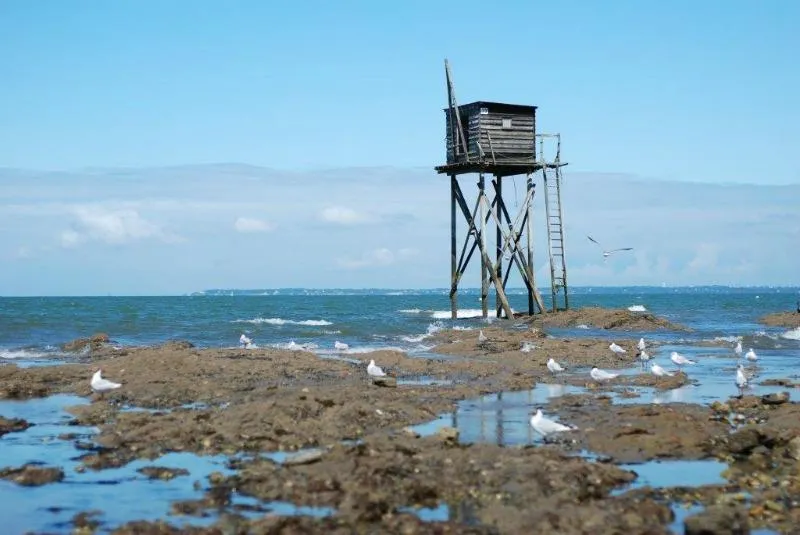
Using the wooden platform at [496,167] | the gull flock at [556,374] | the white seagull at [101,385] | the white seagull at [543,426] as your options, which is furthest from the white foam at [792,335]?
the white seagull at [101,385]

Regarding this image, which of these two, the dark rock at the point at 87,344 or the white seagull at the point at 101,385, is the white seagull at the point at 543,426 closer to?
the white seagull at the point at 101,385

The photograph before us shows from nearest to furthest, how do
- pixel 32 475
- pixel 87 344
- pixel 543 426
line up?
pixel 32 475 < pixel 543 426 < pixel 87 344

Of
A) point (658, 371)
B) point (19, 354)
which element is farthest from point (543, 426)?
point (19, 354)

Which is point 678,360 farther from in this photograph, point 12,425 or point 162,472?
point 12,425

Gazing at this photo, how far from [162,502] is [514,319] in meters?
33.0

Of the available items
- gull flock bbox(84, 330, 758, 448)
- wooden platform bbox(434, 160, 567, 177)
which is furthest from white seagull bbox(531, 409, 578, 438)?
wooden platform bbox(434, 160, 567, 177)

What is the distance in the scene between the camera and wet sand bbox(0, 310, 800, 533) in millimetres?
9789

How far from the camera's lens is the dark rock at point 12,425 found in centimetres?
1512

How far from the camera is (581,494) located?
10.5 metres

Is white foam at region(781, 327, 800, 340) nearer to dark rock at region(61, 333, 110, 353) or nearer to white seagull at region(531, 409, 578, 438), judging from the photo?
dark rock at region(61, 333, 110, 353)

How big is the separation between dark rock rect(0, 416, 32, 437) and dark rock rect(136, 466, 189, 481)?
13.9ft

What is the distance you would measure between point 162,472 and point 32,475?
63.6 inches

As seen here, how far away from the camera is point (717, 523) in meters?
9.34

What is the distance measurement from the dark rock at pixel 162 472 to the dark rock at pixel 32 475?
1.04 metres
